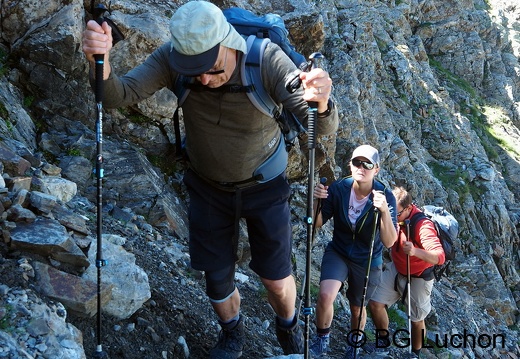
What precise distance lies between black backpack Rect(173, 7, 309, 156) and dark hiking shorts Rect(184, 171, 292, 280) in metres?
0.52

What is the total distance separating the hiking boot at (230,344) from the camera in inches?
219

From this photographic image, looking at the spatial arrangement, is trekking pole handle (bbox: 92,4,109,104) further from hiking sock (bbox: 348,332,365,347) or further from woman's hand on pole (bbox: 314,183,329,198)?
hiking sock (bbox: 348,332,365,347)

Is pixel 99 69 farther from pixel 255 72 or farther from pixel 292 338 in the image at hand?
pixel 292 338

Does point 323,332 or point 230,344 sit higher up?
point 230,344

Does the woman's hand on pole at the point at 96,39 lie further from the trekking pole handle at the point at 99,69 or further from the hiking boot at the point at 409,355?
the hiking boot at the point at 409,355

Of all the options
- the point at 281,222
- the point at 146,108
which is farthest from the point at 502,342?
the point at 281,222

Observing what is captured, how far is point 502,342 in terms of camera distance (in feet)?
58.9

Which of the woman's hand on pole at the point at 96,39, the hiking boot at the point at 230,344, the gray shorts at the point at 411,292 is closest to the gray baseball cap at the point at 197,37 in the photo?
the woman's hand on pole at the point at 96,39

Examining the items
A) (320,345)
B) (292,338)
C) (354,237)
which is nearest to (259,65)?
(292,338)

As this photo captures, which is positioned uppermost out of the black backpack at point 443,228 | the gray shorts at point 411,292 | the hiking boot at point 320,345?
the black backpack at point 443,228

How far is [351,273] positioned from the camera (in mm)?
7367

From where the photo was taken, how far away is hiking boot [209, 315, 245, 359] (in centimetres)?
555

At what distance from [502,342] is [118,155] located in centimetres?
1494

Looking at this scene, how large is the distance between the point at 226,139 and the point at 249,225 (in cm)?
98
